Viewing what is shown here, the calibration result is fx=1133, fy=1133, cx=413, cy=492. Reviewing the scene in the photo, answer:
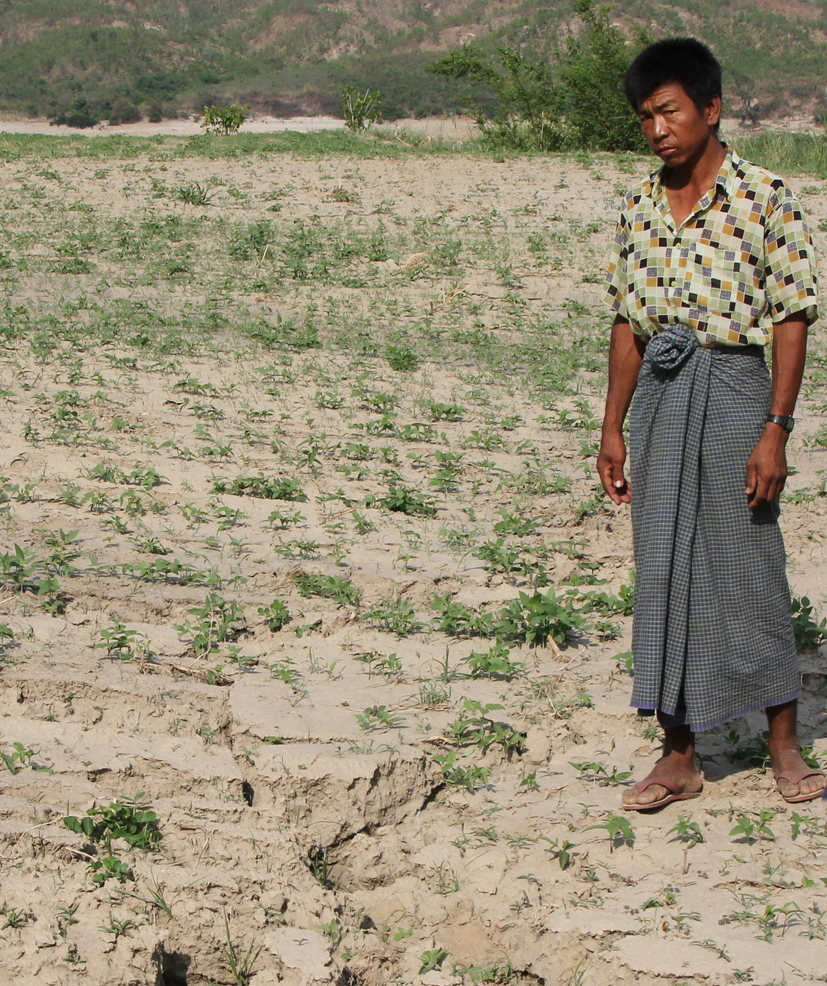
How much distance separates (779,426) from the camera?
2.75m

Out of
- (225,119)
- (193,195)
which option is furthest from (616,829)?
(225,119)

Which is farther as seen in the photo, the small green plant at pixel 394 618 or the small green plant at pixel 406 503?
the small green plant at pixel 406 503

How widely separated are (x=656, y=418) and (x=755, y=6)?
78.2 metres

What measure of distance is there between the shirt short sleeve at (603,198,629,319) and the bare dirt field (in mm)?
1195

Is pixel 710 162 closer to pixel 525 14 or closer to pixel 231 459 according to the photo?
pixel 231 459

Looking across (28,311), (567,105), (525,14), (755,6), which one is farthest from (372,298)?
(755,6)

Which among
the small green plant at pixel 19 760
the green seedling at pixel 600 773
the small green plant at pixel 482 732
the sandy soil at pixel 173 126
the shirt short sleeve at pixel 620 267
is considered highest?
the sandy soil at pixel 173 126

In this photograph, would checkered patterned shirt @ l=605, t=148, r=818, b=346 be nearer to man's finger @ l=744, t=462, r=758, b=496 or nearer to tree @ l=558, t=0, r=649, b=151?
man's finger @ l=744, t=462, r=758, b=496

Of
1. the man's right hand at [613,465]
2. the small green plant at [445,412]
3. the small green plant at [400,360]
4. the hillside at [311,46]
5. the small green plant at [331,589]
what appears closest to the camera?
the man's right hand at [613,465]

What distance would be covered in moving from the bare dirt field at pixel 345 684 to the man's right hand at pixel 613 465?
0.77 m

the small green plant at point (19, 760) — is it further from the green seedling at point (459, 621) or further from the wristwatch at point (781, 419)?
the wristwatch at point (781, 419)

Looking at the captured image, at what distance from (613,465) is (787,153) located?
14.0 metres

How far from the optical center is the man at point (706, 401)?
2.72 metres

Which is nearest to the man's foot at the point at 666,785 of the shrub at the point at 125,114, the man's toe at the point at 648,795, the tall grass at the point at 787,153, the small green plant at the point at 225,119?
the man's toe at the point at 648,795
